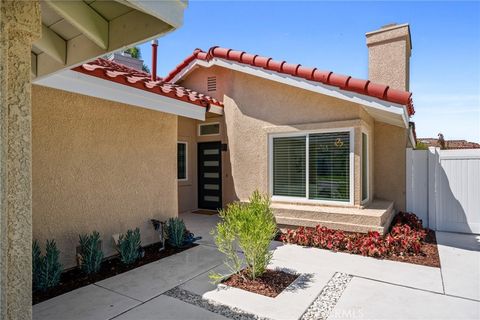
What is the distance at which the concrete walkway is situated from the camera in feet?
16.1

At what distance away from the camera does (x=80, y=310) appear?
4.98 meters

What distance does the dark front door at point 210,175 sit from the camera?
13.8m

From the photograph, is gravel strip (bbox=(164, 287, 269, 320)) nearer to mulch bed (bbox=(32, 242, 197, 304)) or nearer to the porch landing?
mulch bed (bbox=(32, 242, 197, 304))

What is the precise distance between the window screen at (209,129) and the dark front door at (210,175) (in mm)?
494

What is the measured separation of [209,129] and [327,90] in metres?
6.28

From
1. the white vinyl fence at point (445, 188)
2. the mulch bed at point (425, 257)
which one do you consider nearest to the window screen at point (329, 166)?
the mulch bed at point (425, 257)

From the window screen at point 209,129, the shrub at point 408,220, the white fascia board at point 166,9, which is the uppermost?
the window screen at point 209,129

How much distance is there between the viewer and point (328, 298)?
546cm

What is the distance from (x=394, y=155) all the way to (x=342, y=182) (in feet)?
9.78

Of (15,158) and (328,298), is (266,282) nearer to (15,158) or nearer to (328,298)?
(328,298)

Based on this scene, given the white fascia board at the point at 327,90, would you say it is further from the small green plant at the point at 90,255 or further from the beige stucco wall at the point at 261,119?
the small green plant at the point at 90,255

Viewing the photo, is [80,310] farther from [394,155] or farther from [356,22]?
[356,22]

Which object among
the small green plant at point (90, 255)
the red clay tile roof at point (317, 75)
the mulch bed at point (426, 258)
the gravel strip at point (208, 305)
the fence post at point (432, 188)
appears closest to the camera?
the gravel strip at point (208, 305)

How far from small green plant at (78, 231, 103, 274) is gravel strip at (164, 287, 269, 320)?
1997 mm
